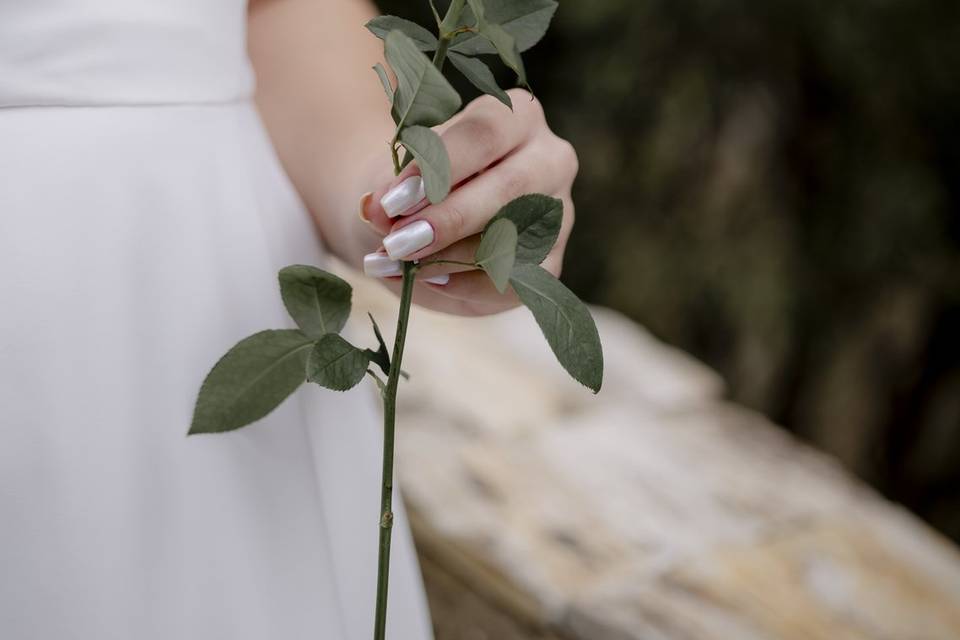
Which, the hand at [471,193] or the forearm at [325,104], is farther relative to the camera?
the forearm at [325,104]

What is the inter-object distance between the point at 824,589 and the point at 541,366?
57 centimetres

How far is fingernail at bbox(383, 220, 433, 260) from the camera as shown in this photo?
398mm

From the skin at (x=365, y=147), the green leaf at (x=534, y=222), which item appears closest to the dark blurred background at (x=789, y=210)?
the skin at (x=365, y=147)

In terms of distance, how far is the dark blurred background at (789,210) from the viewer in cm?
190

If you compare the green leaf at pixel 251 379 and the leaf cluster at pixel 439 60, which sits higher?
the leaf cluster at pixel 439 60

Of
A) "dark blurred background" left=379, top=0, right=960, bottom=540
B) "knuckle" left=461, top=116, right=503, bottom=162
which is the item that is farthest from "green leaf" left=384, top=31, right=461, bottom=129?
"dark blurred background" left=379, top=0, right=960, bottom=540

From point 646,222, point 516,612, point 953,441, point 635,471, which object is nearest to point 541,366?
point 635,471

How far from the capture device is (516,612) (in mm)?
985

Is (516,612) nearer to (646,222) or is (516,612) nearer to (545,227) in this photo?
(545,227)

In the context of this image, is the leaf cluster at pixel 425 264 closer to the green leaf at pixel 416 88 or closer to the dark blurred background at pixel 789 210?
the green leaf at pixel 416 88

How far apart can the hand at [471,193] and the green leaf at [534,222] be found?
2.4 inches

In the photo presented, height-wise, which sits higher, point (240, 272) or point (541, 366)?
point (240, 272)

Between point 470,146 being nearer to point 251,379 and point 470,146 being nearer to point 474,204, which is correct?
point 474,204

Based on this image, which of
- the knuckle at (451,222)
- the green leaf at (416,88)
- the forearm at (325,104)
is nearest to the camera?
the green leaf at (416,88)
